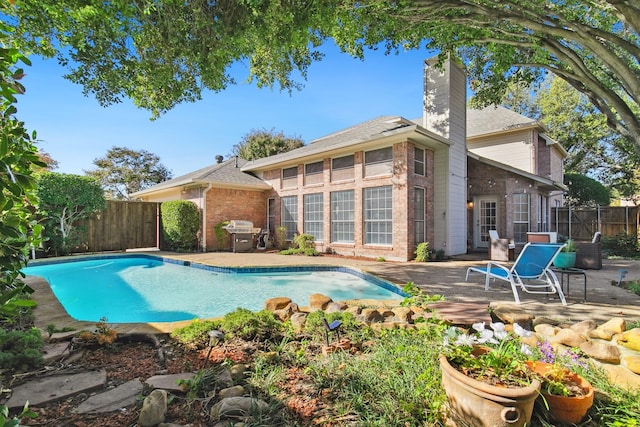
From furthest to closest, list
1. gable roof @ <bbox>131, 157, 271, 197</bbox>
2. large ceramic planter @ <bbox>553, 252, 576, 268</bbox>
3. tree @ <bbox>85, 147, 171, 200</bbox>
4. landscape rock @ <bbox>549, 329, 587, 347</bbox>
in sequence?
1. tree @ <bbox>85, 147, 171, 200</bbox>
2. gable roof @ <bbox>131, 157, 271, 197</bbox>
3. large ceramic planter @ <bbox>553, 252, 576, 268</bbox>
4. landscape rock @ <bbox>549, 329, 587, 347</bbox>

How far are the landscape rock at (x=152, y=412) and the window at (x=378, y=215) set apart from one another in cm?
903

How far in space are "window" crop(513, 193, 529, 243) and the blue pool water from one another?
8053 millimetres

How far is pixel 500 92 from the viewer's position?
30.6 ft

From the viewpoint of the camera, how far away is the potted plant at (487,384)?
5.03ft

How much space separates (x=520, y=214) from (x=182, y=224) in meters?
14.0

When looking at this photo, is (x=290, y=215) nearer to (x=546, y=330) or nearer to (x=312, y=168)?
(x=312, y=168)

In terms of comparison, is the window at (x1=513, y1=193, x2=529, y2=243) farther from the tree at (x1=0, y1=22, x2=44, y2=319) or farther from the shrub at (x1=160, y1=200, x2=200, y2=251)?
the tree at (x1=0, y1=22, x2=44, y2=319)

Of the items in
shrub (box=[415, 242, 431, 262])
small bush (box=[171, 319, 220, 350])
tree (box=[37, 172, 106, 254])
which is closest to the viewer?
small bush (box=[171, 319, 220, 350])

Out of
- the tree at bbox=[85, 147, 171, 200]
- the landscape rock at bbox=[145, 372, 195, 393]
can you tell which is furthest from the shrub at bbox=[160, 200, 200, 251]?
the tree at bbox=[85, 147, 171, 200]

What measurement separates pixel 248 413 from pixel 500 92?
1078 centimetres

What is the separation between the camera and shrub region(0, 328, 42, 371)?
2.34 m

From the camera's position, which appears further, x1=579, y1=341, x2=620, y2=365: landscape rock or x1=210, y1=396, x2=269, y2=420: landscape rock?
x1=579, y1=341, x2=620, y2=365: landscape rock

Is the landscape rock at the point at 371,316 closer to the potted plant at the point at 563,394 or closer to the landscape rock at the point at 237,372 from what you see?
the landscape rock at the point at 237,372

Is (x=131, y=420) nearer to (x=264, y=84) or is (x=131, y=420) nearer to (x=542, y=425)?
(x=542, y=425)
